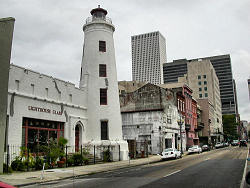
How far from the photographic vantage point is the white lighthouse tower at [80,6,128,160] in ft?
100

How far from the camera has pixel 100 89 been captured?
31281 millimetres

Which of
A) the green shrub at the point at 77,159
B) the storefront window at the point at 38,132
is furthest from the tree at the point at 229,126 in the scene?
the green shrub at the point at 77,159

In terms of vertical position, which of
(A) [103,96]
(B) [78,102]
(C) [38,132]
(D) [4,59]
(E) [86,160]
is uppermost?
(D) [4,59]

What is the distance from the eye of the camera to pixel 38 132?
2406 cm

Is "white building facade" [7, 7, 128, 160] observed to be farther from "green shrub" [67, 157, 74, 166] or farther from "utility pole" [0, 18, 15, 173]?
"utility pole" [0, 18, 15, 173]

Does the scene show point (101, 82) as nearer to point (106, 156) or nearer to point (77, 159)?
point (106, 156)

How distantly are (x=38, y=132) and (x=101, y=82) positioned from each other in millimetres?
9667

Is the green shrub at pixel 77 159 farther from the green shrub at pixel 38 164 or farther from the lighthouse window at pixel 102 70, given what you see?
the lighthouse window at pixel 102 70

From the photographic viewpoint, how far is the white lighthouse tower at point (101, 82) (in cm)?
3061

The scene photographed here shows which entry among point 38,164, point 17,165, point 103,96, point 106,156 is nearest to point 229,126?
point 103,96

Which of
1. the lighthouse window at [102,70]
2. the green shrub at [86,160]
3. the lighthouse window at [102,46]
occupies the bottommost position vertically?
the green shrub at [86,160]

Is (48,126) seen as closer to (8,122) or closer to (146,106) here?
(8,122)

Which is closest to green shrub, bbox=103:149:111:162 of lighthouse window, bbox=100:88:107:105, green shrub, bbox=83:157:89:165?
green shrub, bbox=83:157:89:165

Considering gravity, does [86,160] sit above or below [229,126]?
below
